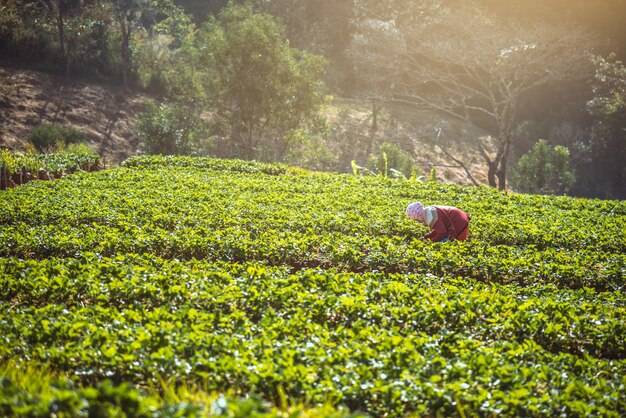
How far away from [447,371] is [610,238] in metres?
7.97

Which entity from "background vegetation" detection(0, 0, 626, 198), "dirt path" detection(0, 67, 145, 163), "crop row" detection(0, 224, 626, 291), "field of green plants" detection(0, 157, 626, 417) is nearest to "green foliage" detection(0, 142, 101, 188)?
"field of green plants" detection(0, 157, 626, 417)

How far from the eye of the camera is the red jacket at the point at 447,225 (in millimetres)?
11062

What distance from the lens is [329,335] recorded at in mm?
6047

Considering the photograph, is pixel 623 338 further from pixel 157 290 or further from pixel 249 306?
pixel 157 290

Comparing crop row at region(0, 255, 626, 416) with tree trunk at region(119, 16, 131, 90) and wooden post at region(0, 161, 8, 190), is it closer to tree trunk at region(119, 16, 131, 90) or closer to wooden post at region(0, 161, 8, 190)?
wooden post at region(0, 161, 8, 190)

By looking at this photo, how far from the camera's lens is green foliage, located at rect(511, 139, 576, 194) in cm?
3020

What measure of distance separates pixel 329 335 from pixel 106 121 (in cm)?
2787

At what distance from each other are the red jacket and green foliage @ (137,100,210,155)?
18544 mm

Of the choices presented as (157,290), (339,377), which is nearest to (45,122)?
(157,290)

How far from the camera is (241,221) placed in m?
11.8

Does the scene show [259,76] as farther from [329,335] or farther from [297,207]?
[329,335]

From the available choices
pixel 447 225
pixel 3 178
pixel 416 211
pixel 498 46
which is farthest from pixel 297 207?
pixel 498 46

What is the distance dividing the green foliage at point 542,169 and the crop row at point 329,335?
77.6ft

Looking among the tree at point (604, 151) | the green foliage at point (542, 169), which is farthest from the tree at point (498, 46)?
the tree at point (604, 151)
